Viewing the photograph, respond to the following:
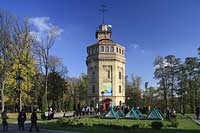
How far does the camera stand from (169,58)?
71250 millimetres

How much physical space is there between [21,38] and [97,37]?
4099 cm

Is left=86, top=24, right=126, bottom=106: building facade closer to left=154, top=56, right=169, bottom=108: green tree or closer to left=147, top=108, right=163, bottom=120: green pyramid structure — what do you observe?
left=154, top=56, right=169, bottom=108: green tree

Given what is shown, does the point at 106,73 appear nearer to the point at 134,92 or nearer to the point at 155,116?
the point at 134,92

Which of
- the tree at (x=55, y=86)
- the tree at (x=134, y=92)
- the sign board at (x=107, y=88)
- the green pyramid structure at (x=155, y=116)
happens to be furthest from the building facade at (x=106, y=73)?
the green pyramid structure at (x=155, y=116)

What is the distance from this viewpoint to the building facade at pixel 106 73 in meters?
80.2

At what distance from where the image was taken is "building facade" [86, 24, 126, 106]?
8019 centimetres

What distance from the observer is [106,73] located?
267ft

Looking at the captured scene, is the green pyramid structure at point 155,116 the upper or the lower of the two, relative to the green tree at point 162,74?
lower

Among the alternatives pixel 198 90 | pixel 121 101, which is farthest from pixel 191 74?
pixel 121 101

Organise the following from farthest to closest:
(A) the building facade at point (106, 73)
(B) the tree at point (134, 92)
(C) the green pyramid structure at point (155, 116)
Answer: (B) the tree at point (134, 92), (A) the building facade at point (106, 73), (C) the green pyramid structure at point (155, 116)

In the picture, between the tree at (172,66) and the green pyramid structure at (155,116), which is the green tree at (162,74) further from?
the green pyramid structure at (155,116)

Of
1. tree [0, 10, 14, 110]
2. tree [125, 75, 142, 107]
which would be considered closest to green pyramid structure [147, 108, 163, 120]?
tree [0, 10, 14, 110]

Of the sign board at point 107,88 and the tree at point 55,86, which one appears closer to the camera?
the tree at point 55,86

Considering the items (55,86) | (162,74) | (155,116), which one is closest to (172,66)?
(162,74)
